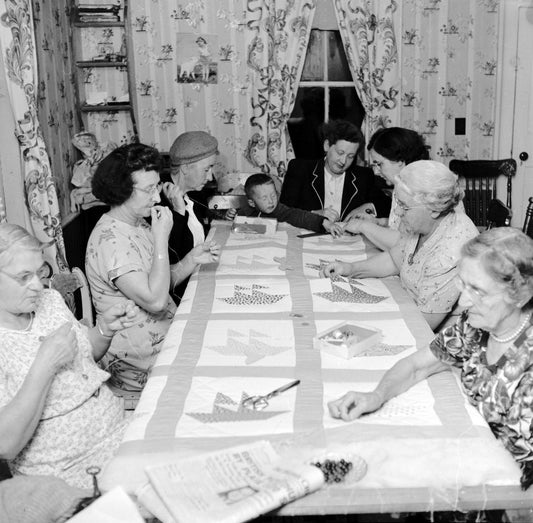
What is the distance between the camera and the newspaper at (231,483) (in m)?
1.20

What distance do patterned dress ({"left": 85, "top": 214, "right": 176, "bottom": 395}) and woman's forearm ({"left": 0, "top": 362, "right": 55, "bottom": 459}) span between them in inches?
31.5

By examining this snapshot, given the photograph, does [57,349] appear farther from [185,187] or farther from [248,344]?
[185,187]

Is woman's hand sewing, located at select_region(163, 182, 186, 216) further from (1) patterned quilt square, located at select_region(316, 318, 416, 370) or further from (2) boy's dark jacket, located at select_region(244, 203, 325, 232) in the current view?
(1) patterned quilt square, located at select_region(316, 318, 416, 370)

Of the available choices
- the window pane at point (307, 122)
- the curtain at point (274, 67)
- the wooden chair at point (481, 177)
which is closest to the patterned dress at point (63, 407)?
the curtain at point (274, 67)

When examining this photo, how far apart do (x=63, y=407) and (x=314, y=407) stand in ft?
2.22

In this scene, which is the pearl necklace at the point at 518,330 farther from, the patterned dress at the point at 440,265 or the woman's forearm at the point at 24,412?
the woman's forearm at the point at 24,412

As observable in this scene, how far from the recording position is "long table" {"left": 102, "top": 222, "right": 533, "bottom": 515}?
51.6 inches

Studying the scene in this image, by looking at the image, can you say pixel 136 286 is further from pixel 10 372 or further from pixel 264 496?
pixel 264 496

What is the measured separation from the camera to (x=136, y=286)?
236 cm

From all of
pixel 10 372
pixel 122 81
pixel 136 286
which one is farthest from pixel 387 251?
pixel 122 81

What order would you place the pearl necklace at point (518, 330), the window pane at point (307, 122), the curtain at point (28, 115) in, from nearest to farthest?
the pearl necklace at point (518, 330) → the curtain at point (28, 115) → the window pane at point (307, 122)

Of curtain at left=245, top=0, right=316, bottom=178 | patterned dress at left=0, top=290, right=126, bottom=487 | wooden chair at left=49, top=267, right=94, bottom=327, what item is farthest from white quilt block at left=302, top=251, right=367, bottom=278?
curtain at left=245, top=0, right=316, bottom=178

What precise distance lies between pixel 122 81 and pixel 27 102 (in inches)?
71.9

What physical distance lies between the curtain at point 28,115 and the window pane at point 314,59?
7.71 ft
